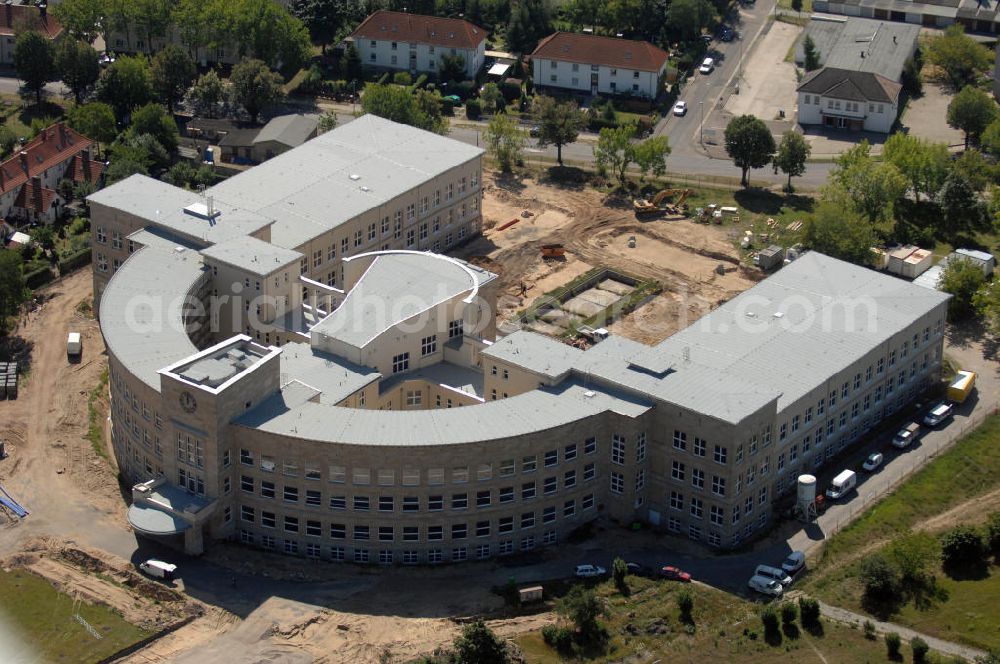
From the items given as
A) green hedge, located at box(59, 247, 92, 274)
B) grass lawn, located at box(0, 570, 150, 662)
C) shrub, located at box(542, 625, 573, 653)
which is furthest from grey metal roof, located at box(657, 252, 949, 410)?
green hedge, located at box(59, 247, 92, 274)

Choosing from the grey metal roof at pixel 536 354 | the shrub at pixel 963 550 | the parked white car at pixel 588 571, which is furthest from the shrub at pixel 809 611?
the grey metal roof at pixel 536 354

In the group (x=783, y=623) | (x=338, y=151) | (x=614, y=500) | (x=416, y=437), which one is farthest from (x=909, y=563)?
(x=338, y=151)

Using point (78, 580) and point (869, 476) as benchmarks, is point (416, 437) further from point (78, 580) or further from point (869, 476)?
point (869, 476)

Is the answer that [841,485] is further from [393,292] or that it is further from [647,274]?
[647,274]

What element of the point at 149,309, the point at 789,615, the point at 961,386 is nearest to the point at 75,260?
the point at 149,309

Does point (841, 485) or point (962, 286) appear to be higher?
point (962, 286)
